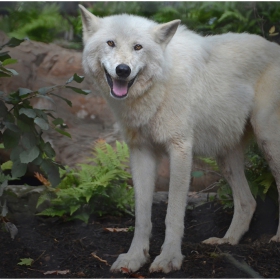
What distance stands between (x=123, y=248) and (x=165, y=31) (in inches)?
84.2

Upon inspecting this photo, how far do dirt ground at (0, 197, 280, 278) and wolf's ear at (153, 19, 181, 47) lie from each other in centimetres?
198

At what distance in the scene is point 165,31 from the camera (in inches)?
174

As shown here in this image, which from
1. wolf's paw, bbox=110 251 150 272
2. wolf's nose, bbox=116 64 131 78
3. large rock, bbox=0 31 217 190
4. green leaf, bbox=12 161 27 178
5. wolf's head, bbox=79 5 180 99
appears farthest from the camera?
large rock, bbox=0 31 217 190

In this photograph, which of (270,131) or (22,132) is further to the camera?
(270,131)

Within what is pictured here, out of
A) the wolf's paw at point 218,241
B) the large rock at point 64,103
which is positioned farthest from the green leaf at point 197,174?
the wolf's paw at point 218,241

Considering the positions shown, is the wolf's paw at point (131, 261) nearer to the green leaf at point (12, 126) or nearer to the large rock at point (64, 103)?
the green leaf at point (12, 126)

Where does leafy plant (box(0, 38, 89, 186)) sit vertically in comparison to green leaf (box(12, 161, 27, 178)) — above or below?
above

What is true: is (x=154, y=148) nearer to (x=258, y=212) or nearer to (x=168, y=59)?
(x=168, y=59)

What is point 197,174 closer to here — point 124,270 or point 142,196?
point 142,196

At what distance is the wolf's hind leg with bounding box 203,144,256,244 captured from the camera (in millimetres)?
5348

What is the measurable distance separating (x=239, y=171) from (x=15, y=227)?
250 centimetres

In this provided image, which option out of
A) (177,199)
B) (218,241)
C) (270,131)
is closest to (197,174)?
(218,241)

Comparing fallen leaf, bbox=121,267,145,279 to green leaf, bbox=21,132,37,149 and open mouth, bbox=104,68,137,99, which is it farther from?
open mouth, bbox=104,68,137,99

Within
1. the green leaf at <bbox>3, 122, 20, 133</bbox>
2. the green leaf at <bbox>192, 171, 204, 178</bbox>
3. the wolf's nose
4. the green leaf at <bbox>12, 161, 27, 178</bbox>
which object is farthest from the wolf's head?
the green leaf at <bbox>192, 171, 204, 178</bbox>
